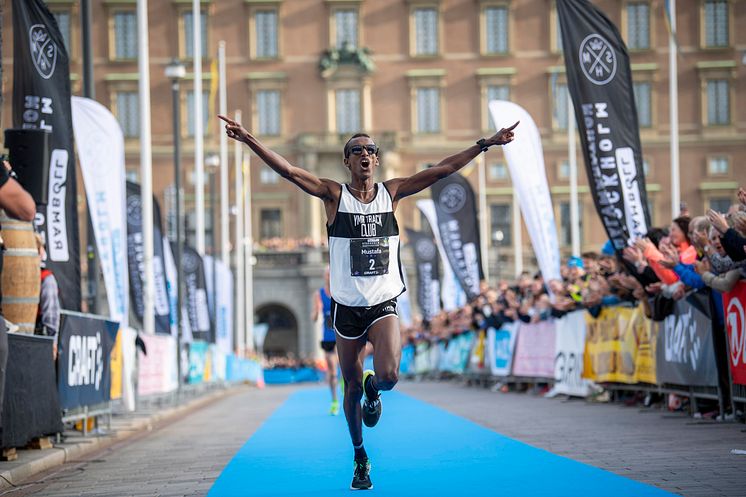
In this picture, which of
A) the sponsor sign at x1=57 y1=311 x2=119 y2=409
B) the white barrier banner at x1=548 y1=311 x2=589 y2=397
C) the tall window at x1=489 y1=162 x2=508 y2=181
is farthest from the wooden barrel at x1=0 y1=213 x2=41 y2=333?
the tall window at x1=489 y1=162 x2=508 y2=181

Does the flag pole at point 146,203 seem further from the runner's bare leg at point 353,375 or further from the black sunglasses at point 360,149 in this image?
the black sunglasses at point 360,149

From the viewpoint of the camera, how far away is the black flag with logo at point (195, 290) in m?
41.4

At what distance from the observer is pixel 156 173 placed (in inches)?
3167

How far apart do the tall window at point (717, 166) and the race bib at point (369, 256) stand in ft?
240

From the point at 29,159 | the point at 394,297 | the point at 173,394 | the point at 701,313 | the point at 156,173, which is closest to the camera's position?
the point at 394,297

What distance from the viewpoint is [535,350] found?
993 inches

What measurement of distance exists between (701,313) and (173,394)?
51.5ft

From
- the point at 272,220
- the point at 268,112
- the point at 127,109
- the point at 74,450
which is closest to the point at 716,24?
the point at 268,112

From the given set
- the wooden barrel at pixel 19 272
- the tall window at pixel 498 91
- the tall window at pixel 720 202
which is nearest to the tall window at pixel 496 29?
the tall window at pixel 498 91

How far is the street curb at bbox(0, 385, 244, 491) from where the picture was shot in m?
10.8

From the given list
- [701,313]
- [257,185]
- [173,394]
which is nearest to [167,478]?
[701,313]

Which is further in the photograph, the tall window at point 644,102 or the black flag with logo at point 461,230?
the tall window at point 644,102

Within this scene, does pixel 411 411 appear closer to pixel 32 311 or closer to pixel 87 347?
pixel 87 347

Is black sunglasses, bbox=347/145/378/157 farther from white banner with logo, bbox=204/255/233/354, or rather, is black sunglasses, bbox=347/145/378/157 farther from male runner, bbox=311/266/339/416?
white banner with logo, bbox=204/255/233/354
